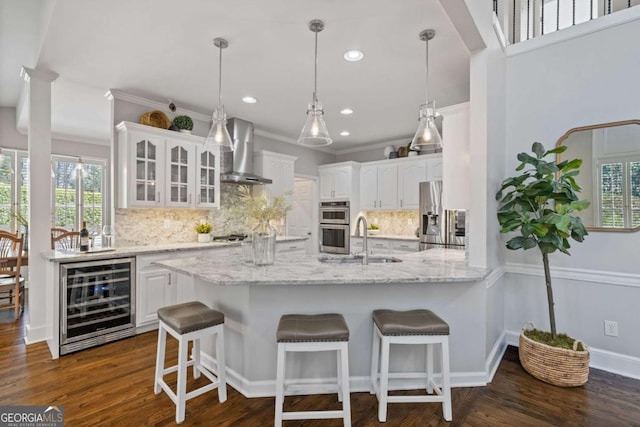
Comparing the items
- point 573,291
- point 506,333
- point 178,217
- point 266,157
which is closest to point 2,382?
point 178,217

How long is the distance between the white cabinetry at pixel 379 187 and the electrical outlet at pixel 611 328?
3524mm

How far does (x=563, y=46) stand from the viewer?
111 inches

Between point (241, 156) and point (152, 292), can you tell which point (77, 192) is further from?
point (152, 292)

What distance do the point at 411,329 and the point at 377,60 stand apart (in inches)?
96.5

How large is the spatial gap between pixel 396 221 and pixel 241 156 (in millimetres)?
3216

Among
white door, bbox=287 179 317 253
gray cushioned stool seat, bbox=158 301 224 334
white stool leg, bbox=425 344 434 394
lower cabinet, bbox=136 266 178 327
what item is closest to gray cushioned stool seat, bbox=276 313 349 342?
gray cushioned stool seat, bbox=158 301 224 334

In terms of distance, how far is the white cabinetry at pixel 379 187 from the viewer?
233 inches

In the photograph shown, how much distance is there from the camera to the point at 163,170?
4090 millimetres

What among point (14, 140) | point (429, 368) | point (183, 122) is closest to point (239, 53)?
point (183, 122)

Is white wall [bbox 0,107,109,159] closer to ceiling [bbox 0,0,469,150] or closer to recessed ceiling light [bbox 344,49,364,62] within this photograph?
ceiling [bbox 0,0,469,150]

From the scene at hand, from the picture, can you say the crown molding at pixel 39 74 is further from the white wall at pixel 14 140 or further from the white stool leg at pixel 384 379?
the white stool leg at pixel 384 379

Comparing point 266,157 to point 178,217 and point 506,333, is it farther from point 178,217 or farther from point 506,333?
point 506,333

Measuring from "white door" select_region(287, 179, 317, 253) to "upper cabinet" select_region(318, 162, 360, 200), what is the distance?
30cm

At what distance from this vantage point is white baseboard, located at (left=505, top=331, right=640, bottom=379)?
253 cm
